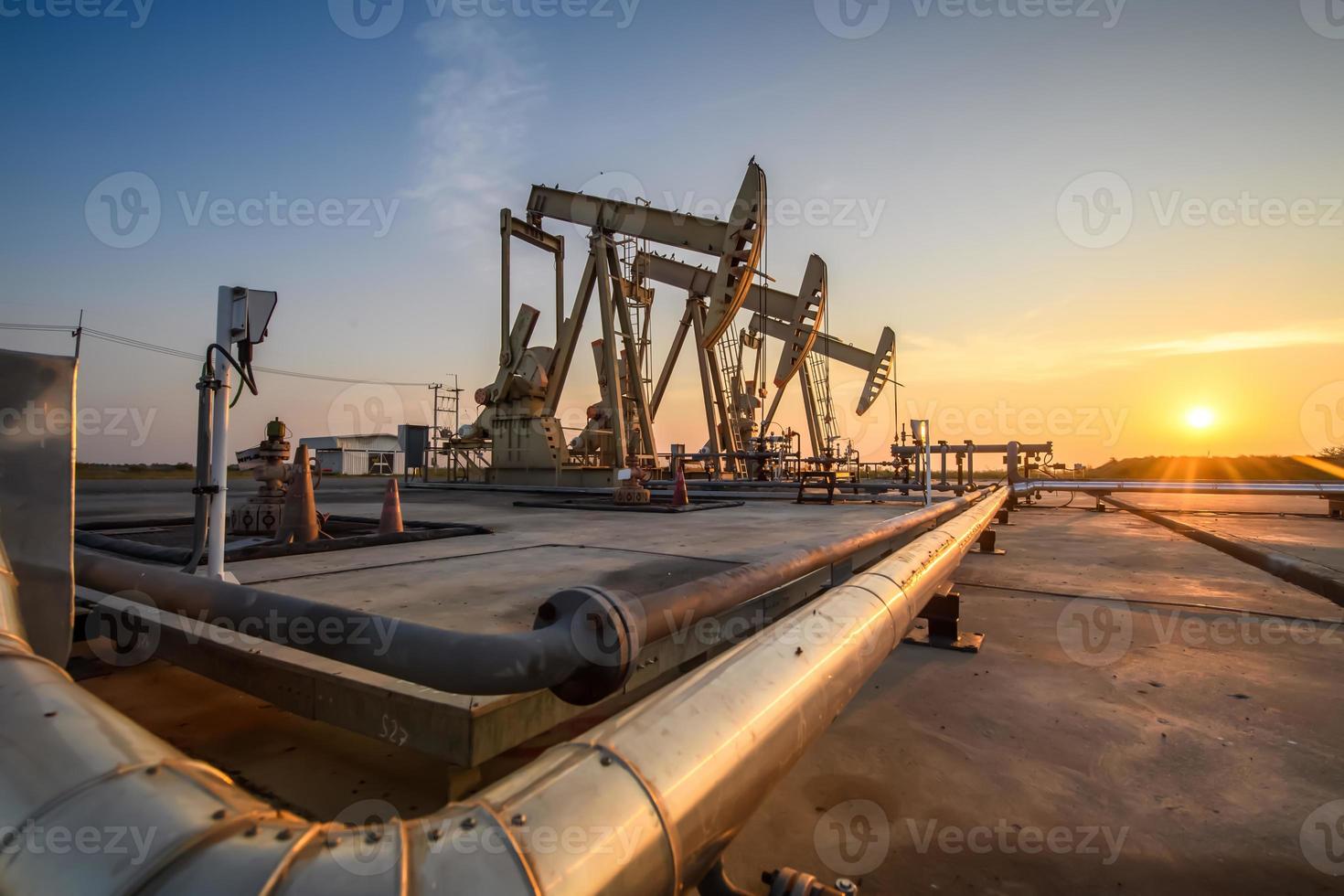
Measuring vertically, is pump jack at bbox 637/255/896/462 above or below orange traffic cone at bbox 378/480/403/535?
above

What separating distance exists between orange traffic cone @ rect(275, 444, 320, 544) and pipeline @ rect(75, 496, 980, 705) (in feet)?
9.69

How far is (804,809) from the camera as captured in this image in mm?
1986

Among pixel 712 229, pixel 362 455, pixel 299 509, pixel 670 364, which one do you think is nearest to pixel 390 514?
pixel 299 509

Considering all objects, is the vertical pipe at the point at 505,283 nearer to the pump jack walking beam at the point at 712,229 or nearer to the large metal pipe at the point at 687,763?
the pump jack walking beam at the point at 712,229

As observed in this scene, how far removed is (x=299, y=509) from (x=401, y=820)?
429 cm

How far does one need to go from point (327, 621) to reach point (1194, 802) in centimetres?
283

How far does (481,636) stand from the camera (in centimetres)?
122

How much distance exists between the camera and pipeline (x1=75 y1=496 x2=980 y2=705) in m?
1.18

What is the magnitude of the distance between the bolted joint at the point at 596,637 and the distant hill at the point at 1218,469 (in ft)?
113

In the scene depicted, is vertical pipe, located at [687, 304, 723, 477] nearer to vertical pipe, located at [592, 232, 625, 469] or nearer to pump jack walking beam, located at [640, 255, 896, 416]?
pump jack walking beam, located at [640, 255, 896, 416]

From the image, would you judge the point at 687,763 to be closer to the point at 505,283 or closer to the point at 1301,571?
the point at 1301,571

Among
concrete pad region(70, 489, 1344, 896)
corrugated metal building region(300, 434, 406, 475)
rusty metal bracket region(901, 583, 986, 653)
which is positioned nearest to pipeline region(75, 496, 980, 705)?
concrete pad region(70, 489, 1344, 896)

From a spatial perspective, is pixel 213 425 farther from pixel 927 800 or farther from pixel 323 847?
pixel 927 800

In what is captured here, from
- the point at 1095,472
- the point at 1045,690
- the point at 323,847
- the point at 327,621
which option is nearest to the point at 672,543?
the point at 1045,690
